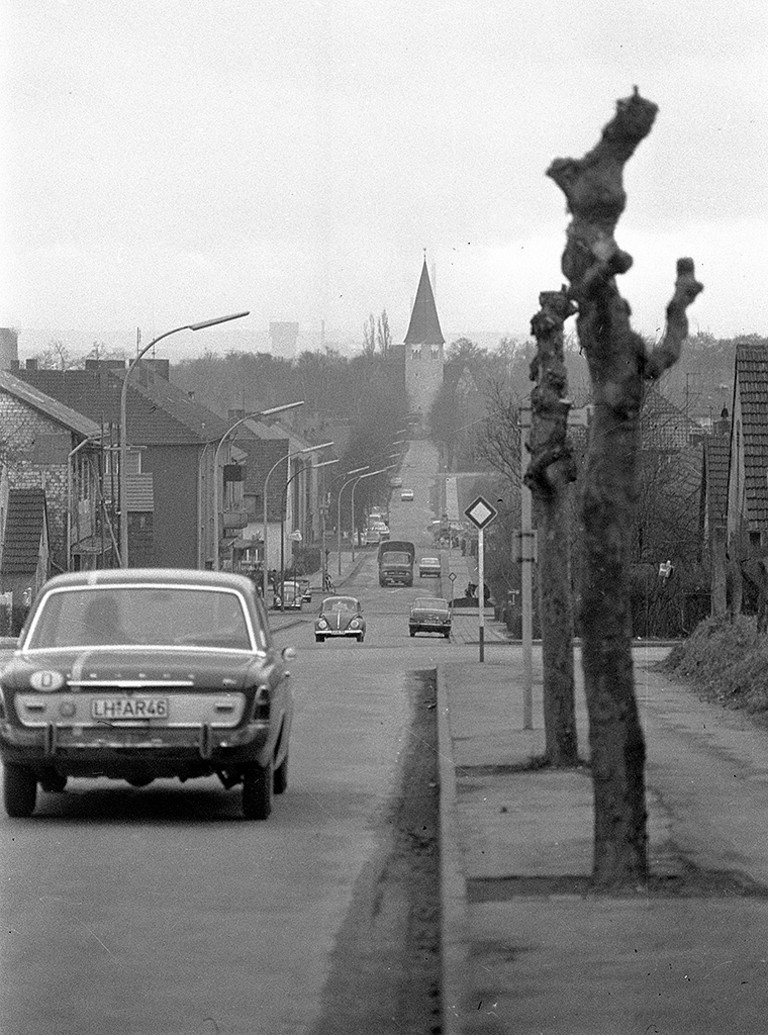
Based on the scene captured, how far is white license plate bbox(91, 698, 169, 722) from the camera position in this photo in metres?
11.7

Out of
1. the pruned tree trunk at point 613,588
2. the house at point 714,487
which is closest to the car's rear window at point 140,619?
the pruned tree trunk at point 613,588

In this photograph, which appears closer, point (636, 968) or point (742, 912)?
point (636, 968)

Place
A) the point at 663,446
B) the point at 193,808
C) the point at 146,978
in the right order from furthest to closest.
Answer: the point at 663,446 → the point at 193,808 → the point at 146,978

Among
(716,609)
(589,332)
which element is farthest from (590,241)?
(716,609)

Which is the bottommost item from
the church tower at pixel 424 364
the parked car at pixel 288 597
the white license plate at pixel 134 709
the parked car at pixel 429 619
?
the parked car at pixel 288 597

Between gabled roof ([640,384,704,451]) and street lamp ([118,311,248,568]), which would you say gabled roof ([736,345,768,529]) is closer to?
street lamp ([118,311,248,568])

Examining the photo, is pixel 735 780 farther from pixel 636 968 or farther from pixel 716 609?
pixel 716 609

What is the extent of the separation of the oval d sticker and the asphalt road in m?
0.82

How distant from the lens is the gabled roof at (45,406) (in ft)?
222

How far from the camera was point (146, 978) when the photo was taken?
759 cm

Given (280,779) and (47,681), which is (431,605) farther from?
(47,681)

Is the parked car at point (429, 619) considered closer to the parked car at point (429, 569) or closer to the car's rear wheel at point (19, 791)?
the car's rear wheel at point (19, 791)

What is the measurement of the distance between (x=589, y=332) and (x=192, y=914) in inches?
122

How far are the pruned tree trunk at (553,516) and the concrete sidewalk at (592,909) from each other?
1.52ft
